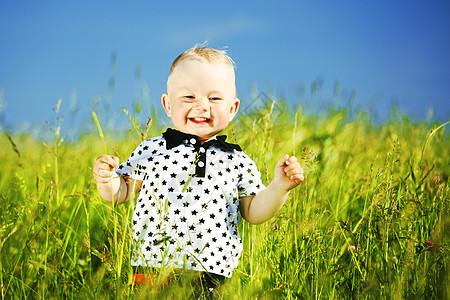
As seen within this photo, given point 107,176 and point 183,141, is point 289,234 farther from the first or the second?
point 107,176

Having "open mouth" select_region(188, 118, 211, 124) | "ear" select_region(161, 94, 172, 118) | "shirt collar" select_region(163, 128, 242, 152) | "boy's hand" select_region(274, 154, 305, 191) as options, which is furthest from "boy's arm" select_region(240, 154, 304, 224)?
"ear" select_region(161, 94, 172, 118)

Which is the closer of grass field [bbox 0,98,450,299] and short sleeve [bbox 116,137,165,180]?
grass field [bbox 0,98,450,299]

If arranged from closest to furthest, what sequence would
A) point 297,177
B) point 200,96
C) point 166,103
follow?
point 297,177 → point 200,96 → point 166,103

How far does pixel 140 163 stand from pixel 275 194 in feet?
2.12

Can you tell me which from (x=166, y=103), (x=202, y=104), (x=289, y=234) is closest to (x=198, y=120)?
(x=202, y=104)

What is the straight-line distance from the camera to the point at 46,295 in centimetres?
196

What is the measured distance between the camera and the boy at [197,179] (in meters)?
1.93

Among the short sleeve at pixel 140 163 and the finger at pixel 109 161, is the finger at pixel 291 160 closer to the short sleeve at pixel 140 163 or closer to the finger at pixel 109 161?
the short sleeve at pixel 140 163

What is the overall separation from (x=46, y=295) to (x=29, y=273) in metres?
0.22

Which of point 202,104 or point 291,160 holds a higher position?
point 202,104

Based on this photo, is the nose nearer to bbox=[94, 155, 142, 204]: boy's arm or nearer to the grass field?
the grass field

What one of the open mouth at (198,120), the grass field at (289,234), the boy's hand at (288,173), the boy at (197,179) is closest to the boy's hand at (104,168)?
the boy at (197,179)

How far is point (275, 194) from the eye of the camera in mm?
2002

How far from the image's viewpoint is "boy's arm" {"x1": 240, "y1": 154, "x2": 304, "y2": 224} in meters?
1.94
